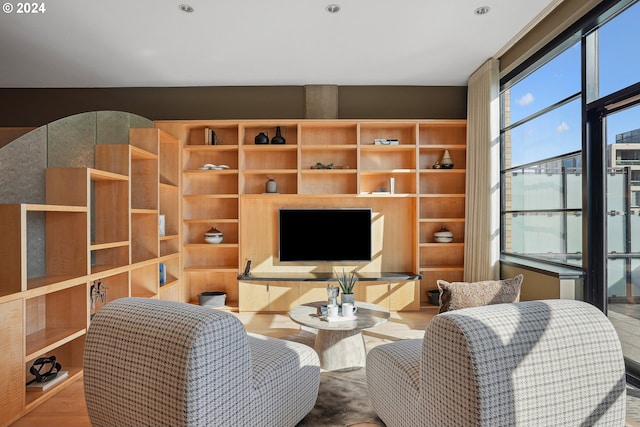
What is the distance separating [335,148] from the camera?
16.2 feet

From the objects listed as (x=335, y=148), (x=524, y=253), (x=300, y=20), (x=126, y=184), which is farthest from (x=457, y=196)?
(x=126, y=184)

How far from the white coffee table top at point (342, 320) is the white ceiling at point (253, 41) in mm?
2529

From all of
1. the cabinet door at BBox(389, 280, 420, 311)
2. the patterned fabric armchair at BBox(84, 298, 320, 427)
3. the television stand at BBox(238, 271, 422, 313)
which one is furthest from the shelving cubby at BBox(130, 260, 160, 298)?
the cabinet door at BBox(389, 280, 420, 311)

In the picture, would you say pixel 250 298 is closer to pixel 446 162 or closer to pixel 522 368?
pixel 446 162

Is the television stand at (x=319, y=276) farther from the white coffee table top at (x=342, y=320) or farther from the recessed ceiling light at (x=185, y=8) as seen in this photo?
the recessed ceiling light at (x=185, y=8)

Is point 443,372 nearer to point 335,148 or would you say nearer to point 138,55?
point 335,148

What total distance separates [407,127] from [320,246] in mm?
1912

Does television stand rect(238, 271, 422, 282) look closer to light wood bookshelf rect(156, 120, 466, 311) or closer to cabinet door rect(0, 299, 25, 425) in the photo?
light wood bookshelf rect(156, 120, 466, 311)

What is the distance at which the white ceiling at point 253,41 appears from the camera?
129 inches

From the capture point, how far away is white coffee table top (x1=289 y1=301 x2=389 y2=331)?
114 inches

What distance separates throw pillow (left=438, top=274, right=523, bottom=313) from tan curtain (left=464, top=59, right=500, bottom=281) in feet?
6.01

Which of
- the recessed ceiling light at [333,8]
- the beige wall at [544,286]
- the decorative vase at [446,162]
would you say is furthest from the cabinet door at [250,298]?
the recessed ceiling light at [333,8]

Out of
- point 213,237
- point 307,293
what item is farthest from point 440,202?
point 213,237

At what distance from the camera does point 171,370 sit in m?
1.45
